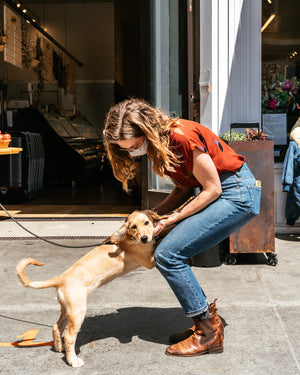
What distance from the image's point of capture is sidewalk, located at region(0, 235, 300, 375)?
3223 millimetres

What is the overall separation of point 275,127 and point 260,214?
2.06m

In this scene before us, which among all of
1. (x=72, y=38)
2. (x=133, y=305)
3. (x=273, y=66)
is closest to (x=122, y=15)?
(x=72, y=38)

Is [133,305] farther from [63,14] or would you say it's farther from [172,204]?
[63,14]

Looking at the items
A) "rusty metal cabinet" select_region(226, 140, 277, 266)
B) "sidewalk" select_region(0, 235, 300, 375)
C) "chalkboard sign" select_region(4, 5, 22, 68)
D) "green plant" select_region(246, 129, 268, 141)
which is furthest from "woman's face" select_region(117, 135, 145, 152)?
"chalkboard sign" select_region(4, 5, 22, 68)

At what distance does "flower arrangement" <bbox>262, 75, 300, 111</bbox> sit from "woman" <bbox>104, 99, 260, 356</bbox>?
3769 mm

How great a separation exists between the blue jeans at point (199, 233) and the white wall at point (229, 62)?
10.0ft

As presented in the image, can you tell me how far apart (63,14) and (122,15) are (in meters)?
2.92

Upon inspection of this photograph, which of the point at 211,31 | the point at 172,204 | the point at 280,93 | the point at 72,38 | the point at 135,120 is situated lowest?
the point at 172,204

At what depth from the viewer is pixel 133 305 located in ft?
14.1

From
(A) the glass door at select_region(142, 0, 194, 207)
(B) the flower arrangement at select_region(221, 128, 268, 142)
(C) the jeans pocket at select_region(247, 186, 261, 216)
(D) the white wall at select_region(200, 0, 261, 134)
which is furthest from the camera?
(A) the glass door at select_region(142, 0, 194, 207)

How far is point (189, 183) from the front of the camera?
3508mm

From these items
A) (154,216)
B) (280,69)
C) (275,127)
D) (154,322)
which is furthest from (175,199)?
(280,69)

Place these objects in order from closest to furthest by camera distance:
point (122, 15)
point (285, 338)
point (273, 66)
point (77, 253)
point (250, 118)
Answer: point (285, 338)
point (77, 253)
point (250, 118)
point (273, 66)
point (122, 15)

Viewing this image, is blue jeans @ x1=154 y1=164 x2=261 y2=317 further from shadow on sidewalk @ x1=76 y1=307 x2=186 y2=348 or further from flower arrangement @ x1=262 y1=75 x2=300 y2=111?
flower arrangement @ x1=262 y1=75 x2=300 y2=111
